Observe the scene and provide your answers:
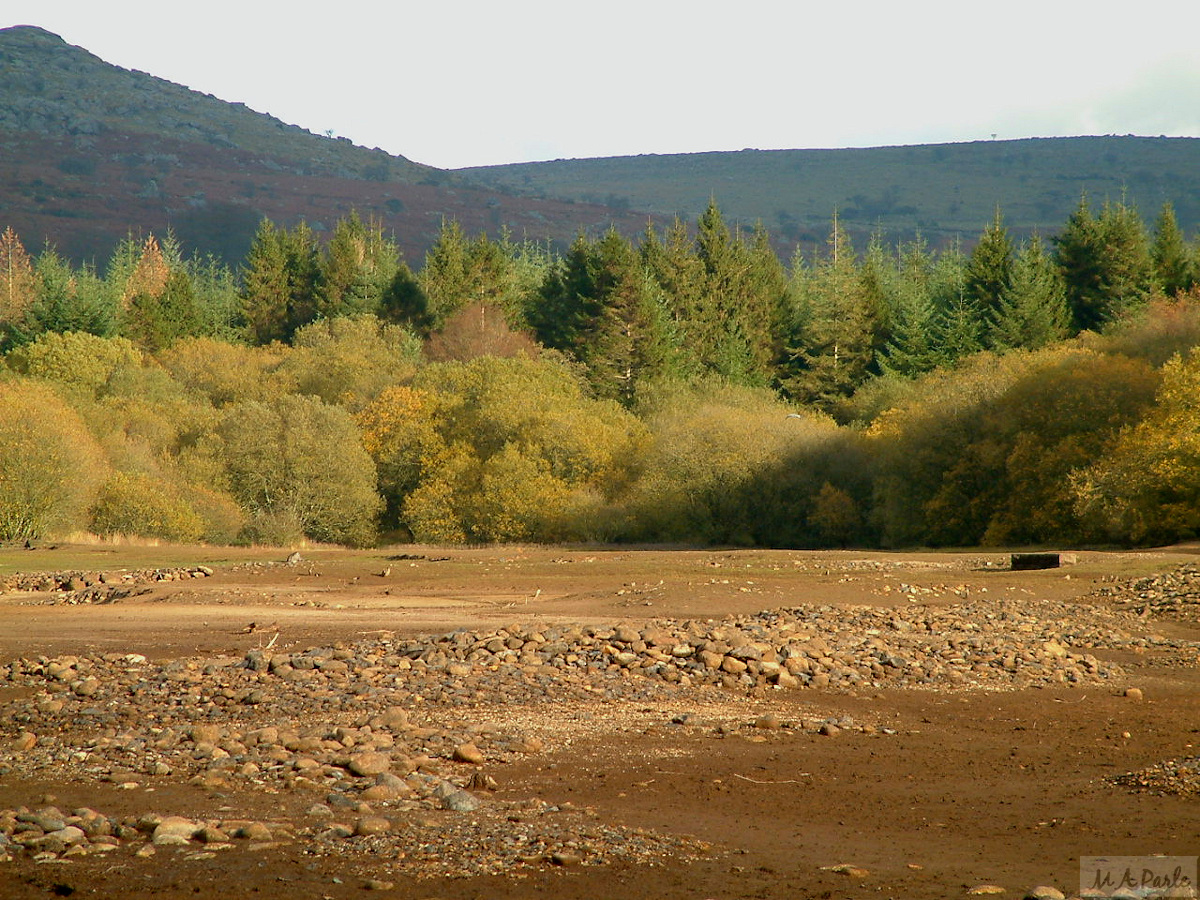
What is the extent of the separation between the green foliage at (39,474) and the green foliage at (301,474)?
7.14 meters

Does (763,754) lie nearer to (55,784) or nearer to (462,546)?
(55,784)

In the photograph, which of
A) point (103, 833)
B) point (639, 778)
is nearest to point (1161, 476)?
point (639, 778)

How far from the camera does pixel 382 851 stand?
323 inches

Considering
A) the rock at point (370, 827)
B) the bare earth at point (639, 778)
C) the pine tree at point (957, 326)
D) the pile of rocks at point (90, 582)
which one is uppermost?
the pine tree at point (957, 326)

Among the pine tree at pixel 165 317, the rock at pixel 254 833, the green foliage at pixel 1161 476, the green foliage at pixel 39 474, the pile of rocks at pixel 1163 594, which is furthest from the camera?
the pine tree at pixel 165 317

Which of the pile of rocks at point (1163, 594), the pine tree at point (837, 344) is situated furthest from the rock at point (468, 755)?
the pine tree at point (837, 344)

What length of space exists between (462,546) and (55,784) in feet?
136

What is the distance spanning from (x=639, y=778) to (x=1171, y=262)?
211ft

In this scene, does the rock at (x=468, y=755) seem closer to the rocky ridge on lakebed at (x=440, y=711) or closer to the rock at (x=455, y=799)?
the rocky ridge on lakebed at (x=440, y=711)

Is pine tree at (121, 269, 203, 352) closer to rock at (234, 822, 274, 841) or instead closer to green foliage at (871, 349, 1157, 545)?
green foliage at (871, 349, 1157, 545)

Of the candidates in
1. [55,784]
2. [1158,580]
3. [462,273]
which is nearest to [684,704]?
[55,784]

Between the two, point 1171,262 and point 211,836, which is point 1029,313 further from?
point 211,836

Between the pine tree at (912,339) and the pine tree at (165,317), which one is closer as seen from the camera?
the pine tree at (912,339)

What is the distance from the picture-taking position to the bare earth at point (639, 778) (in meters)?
7.86
